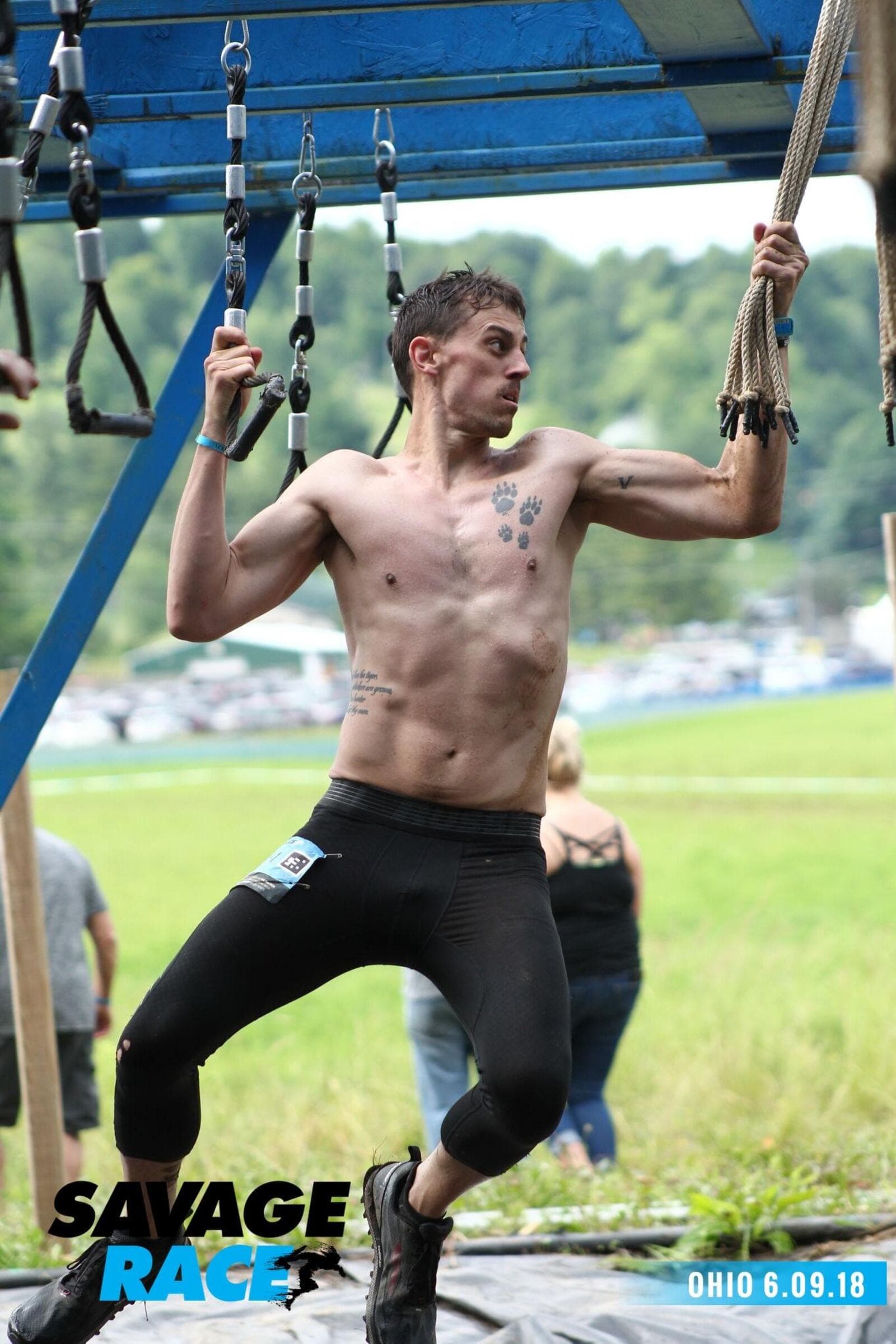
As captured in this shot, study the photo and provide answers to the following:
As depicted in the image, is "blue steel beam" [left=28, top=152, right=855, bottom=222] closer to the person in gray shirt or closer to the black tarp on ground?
the person in gray shirt

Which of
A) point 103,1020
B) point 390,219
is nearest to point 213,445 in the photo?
point 390,219

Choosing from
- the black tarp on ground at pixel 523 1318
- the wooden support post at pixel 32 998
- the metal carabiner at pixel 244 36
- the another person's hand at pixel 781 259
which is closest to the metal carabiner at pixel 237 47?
the metal carabiner at pixel 244 36

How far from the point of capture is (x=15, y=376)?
2.67 m

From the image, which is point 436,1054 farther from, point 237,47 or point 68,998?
point 237,47

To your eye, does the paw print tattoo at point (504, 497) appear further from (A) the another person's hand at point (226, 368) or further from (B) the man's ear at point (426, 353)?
(A) the another person's hand at point (226, 368)

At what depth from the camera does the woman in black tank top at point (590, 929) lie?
5.53 m

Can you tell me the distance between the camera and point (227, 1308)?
14.1 feet

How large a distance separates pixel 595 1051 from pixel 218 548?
310cm

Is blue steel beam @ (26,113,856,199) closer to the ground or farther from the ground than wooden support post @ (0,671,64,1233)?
farther from the ground

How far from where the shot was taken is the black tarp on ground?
3916mm

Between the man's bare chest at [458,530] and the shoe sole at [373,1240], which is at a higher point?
the man's bare chest at [458,530]

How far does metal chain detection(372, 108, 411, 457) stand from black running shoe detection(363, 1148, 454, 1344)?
1741mm

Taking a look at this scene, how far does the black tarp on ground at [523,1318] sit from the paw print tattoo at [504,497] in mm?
2039

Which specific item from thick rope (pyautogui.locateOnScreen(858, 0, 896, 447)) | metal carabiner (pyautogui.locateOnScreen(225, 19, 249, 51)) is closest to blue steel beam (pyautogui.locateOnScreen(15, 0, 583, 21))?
metal carabiner (pyautogui.locateOnScreen(225, 19, 249, 51))
